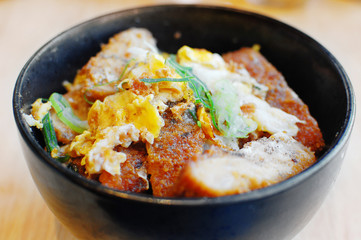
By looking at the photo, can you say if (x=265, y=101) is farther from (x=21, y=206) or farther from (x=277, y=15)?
(x=277, y=15)

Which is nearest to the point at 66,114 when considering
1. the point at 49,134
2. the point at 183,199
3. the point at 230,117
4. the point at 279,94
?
the point at 49,134

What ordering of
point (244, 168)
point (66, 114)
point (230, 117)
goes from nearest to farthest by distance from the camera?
point (244, 168), point (230, 117), point (66, 114)

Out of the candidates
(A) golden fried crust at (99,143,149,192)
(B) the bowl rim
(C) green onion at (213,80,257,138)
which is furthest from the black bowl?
(C) green onion at (213,80,257,138)

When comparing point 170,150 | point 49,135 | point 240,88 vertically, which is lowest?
point 49,135

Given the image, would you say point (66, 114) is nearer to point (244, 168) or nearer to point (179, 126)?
point (179, 126)

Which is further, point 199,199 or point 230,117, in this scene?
point 230,117

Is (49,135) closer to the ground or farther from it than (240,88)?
closer to the ground

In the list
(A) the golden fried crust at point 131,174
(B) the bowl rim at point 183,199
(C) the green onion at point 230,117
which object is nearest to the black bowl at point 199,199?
(B) the bowl rim at point 183,199
